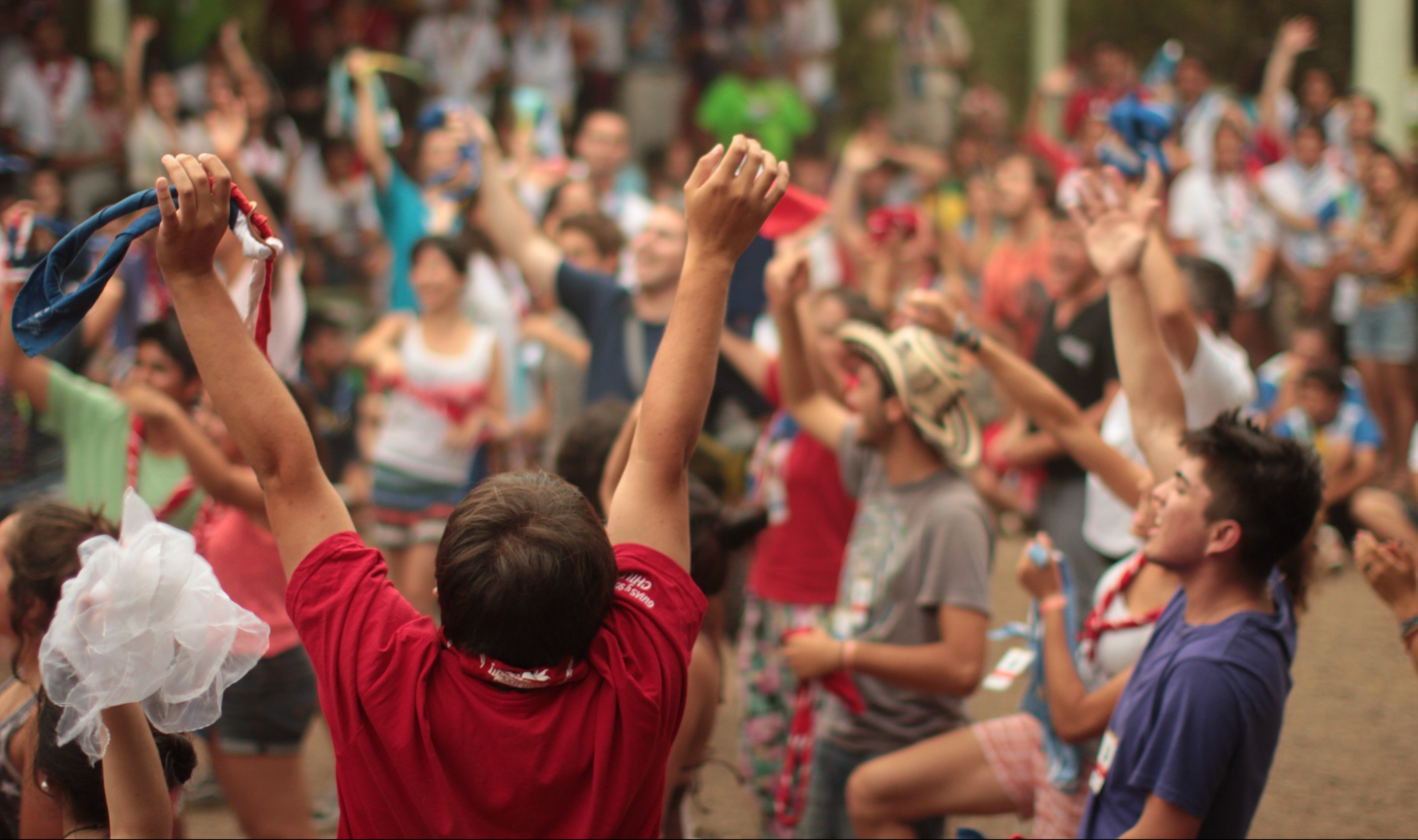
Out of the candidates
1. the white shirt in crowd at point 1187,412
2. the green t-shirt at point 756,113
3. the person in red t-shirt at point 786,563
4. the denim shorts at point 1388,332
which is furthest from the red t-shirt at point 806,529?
the green t-shirt at point 756,113

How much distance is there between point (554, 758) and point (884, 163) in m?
10.0

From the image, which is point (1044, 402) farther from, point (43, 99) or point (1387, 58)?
point (43, 99)

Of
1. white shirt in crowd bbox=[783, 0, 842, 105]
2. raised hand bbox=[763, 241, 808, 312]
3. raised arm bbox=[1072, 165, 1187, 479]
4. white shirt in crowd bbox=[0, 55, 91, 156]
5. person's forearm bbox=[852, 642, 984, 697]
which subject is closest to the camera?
raised arm bbox=[1072, 165, 1187, 479]

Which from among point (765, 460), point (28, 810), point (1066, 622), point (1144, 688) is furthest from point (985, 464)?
point (28, 810)

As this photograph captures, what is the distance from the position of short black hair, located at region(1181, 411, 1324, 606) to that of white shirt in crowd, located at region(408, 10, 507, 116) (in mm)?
9232

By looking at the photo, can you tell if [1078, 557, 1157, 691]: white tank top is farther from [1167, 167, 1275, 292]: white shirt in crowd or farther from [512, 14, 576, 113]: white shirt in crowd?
[512, 14, 576, 113]: white shirt in crowd

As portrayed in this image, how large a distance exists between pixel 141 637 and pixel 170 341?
2.31m

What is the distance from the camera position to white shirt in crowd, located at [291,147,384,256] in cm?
1027

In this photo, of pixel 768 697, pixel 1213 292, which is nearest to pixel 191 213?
pixel 768 697

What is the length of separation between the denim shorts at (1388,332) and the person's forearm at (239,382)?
7.79m

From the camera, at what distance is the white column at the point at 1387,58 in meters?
9.63

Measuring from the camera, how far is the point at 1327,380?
6.84 metres

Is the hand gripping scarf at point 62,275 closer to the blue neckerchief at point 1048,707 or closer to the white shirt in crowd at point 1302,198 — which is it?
the blue neckerchief at point 1048,707

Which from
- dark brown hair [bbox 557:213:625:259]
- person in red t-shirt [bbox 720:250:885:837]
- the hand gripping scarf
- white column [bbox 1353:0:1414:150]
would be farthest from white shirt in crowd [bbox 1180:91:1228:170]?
the hand gripping scarf
